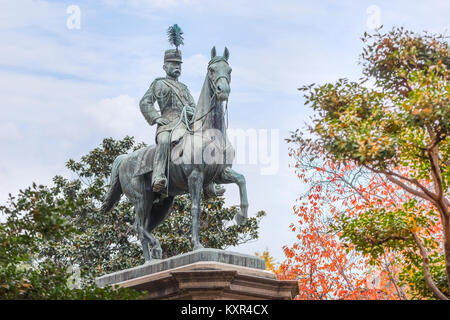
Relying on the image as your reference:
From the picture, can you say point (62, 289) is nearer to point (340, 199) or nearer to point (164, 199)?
point (164, 199)

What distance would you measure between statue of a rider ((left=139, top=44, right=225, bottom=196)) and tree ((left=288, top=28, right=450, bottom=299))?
7.38ft

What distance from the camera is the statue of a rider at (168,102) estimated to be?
36.1 feet

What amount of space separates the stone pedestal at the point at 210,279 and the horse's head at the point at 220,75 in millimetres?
2113

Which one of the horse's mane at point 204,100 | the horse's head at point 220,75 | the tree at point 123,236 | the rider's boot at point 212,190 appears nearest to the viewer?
the horse's head at point 220,75

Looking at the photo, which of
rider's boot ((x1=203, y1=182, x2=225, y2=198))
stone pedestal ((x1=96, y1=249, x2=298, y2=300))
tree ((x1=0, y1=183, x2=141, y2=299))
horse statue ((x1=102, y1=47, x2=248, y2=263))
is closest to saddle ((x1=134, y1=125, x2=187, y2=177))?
horse statue ((x1=102, y1=47, x2=248, y2=263))

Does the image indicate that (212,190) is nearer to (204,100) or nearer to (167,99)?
(204,100)

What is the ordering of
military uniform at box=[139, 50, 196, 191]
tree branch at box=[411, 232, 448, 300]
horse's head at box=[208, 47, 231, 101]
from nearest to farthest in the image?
horse's head at box=[208, 47, 231, 101] → military uniform at box=[139, 50, 196, 191] → tree branch at box=[411, 232, 448, 300]

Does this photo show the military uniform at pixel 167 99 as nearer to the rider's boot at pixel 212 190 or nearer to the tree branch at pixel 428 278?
the rider's boot at pixel 212 190

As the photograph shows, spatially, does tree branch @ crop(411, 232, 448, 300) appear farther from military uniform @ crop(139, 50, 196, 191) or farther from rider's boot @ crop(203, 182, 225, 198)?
military uniform @ crop(139, 50, 196, 191)

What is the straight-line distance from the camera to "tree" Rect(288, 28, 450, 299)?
11.3m

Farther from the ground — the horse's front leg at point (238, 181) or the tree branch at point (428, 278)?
the horse's front leg at point (238, 181)

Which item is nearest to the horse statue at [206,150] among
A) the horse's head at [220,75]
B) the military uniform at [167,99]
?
the horse's head at [220,75]

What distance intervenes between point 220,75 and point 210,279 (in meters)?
2.77

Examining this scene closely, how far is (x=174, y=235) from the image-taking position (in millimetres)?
18688
